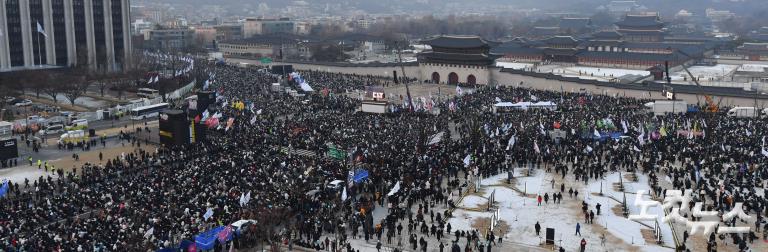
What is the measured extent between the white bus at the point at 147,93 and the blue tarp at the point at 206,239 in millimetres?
33445

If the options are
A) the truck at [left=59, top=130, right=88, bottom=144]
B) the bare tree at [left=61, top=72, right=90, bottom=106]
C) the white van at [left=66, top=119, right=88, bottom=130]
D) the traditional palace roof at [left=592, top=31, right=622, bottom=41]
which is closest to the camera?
the truck at [left=59, top=130, right=88, bottom=144]

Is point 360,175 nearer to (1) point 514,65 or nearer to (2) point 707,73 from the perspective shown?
(1) point 514,65

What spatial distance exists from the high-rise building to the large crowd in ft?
91.4

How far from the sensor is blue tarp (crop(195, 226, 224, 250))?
1789 centimetres

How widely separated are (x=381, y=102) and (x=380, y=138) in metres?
9.60

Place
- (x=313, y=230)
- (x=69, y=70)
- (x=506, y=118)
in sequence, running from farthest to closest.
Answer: (x=69, y=70), (x=506, y=118), (x=313, y=230)

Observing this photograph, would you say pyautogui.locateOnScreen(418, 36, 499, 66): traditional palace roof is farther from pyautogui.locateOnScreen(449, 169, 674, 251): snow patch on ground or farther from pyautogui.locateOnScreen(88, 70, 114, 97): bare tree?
pyautogui.locateOnScreen(449, 169, 674, 251): snow patch on ground

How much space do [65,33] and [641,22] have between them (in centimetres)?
7300

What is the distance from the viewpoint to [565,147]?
101 ft

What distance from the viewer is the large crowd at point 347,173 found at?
19.1m

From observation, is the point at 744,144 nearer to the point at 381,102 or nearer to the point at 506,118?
the point at 506,118

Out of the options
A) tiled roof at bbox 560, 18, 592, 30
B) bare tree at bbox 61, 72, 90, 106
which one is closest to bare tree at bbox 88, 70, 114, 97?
bare tree at bbox 61, 72, 90, 106

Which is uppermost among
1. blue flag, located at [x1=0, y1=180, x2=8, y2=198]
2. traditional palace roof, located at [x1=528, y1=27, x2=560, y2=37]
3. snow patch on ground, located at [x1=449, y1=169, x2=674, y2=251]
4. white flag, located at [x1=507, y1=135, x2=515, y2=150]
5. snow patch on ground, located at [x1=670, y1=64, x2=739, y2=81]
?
traditional palace roof, located at [x1=528, y1=27, x2=560, y2=37]

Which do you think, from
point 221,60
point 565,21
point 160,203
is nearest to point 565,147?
point 160,203
